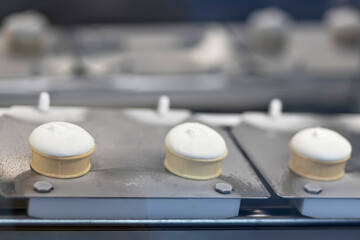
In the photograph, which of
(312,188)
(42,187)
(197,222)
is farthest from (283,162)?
(42,187)

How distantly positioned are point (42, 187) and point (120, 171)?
0.18 m

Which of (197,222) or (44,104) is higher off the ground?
(44,104)

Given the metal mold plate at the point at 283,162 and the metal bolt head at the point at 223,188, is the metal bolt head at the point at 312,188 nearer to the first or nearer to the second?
the metal mold plate at the point at 283,162

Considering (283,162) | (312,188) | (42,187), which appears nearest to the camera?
(42,187)

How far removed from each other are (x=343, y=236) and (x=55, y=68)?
1438 mm

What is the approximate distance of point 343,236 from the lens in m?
1.16

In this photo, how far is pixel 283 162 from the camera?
132cm

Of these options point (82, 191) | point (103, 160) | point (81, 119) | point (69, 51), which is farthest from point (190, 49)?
point (82, 191)

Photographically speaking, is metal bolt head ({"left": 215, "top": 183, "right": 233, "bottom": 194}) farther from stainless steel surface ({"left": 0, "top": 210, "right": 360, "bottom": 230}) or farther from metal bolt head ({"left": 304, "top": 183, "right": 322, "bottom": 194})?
metal bolt head ({"left": 304, "top": 183, "right": 322, "bottom": 194})

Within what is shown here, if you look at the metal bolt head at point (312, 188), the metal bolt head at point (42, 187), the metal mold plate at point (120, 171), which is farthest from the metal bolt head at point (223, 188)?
the metal bolt head at point (42, 187)

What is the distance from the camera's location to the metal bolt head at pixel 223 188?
1.13m

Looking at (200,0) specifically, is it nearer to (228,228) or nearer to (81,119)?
(81,119)

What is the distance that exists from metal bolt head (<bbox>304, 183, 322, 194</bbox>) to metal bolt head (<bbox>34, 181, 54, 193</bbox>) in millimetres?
518

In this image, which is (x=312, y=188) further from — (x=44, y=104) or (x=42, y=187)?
(x=44, y=104)
